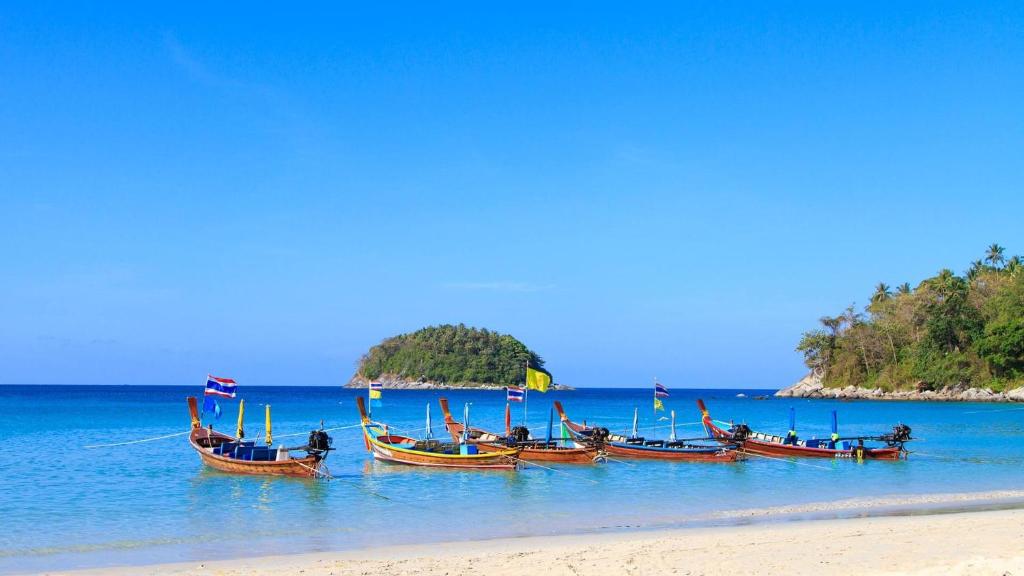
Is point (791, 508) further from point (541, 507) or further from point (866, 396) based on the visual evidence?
point (866, 396)

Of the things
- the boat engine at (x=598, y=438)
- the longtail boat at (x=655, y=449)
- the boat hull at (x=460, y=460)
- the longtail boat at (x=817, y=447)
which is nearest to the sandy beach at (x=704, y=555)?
the boat hull at (x=460, y=460)

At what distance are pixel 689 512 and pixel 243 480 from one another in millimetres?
14647

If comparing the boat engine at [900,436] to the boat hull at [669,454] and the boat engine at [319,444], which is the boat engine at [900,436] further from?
the boat engine at [319,444]

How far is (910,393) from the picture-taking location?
102 metres

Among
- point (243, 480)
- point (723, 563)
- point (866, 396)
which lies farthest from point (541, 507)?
point (866, 396)

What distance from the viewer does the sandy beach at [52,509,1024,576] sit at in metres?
14.1

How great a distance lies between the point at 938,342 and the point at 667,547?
94617 mm

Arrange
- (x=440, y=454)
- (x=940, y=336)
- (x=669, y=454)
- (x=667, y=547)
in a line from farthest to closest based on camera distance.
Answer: (x=940, y=336) < (x=669, y=454) < (x=440, y=454) < (x=667, y=547)

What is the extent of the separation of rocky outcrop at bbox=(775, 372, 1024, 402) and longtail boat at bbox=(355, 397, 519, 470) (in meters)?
77.4

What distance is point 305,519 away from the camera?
2122 cm

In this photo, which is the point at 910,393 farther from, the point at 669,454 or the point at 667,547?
the point at 667,547

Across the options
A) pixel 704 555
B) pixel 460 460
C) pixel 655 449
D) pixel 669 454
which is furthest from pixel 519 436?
pixel 704 555

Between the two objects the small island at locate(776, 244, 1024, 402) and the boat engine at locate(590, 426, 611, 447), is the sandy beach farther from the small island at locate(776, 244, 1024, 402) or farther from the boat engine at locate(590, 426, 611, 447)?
the small island at locate(776, 244, 1024, 402)

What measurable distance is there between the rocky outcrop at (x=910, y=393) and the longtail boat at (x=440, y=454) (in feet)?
254
